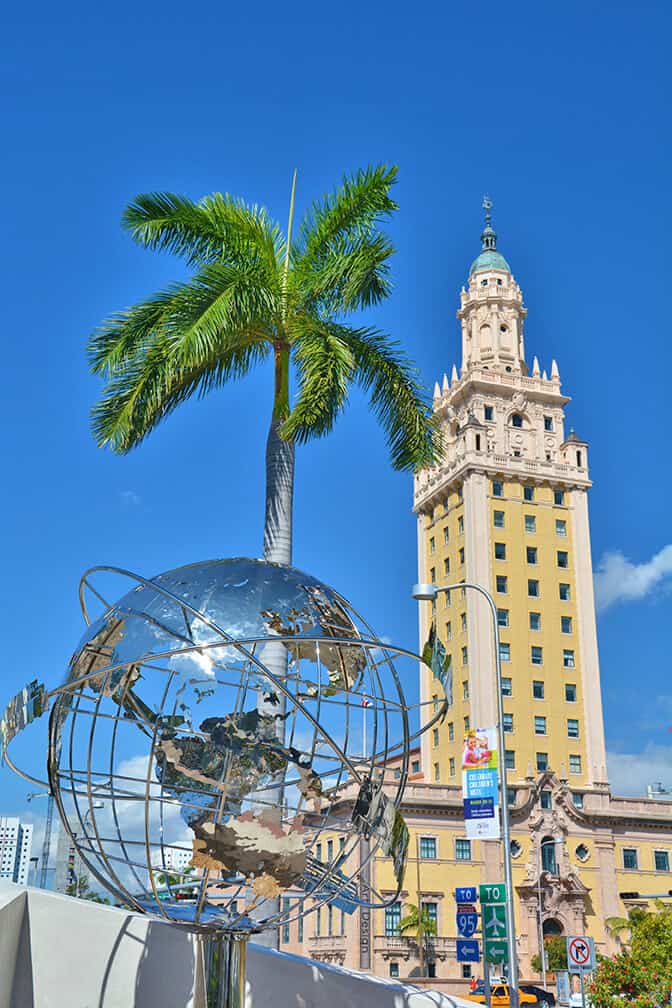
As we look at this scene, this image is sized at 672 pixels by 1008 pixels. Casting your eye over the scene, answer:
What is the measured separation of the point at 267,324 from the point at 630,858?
53435 mm

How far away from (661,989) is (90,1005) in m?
16.8

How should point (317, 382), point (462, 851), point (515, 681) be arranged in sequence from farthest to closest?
point (515, 681) → point (462, 851) → point (317, 382)

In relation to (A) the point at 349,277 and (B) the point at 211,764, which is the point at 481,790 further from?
(B) the point at 211,764

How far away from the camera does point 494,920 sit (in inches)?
623

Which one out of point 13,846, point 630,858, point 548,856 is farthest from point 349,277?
point 13,846

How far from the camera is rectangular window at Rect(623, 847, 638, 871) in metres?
58.2

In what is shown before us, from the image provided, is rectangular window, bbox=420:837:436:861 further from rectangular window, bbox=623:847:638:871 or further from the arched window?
rectangular window, bbox=623:847:638:871

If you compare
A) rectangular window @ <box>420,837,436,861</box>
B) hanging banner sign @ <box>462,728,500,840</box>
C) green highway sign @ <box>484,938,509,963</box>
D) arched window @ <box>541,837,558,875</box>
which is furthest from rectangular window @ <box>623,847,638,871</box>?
green highway sign @ <box>484,938,509,963</box>

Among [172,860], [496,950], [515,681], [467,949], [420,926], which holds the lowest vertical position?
[172,860]

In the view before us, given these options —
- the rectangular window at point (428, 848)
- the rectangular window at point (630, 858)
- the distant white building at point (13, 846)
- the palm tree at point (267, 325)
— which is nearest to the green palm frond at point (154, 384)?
the palm tree at point (267, 325)

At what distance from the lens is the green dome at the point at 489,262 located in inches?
3054

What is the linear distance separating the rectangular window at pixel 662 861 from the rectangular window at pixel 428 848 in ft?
48.3

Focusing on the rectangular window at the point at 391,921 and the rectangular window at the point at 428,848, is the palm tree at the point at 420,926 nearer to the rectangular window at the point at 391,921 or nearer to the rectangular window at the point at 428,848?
the rectangular window at the point at 391,921

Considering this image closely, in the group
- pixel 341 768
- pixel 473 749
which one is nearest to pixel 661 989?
pixel 473 749
